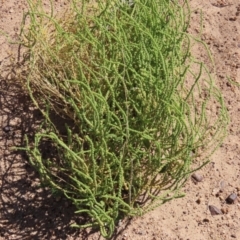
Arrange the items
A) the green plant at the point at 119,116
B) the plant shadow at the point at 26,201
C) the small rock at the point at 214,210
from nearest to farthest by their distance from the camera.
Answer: the green plant at the point at 119,116 → the plant shadow at the point at 26,201 → the small rock at the point at 214,210

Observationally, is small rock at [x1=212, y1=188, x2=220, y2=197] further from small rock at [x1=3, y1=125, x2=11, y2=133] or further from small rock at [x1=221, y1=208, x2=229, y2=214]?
small rock at [x1=3, y1=125, x2=11, y2=133]

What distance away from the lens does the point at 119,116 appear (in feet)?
6.49

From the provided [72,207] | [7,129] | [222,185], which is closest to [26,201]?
[72,207]

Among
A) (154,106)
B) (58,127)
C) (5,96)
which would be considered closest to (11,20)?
(5,96)

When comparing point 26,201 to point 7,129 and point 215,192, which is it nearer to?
point 7,129

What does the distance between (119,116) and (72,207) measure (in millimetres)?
403

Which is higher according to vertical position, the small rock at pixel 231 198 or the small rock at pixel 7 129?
the small rock at pixel 231 198

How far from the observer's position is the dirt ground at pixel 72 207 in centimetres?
196

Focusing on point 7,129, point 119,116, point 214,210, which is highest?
point 119,116

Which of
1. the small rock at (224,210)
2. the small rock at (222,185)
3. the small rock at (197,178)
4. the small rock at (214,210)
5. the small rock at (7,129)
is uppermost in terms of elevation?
the small rock at (222,185)

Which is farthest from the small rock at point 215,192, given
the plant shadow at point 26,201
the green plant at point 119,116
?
the plant shadow at point 26,201

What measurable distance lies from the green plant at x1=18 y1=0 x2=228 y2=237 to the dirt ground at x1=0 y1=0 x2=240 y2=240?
0.24 ft

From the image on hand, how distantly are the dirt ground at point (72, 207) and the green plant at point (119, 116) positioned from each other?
72 millimetres

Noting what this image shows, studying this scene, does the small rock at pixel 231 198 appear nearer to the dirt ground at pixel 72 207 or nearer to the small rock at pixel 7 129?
the dirt ground at pixel 72 207
